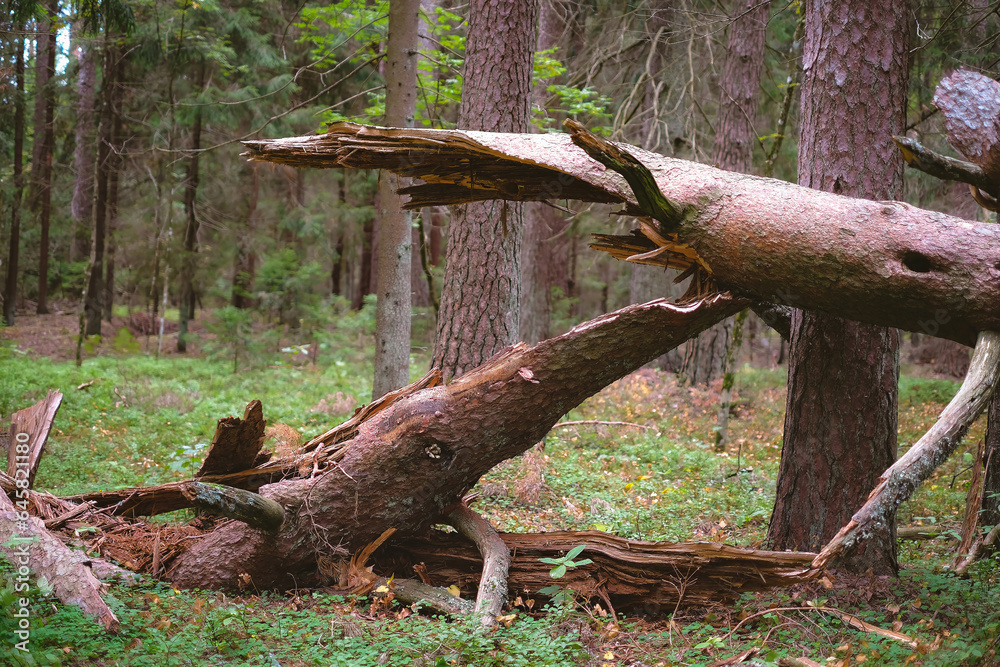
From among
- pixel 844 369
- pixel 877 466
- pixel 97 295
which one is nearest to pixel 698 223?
pixel 844 369

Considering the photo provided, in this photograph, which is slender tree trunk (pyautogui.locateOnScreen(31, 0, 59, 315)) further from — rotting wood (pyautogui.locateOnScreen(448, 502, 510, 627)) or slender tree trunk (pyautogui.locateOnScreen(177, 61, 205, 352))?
rotting wood (pyautogui.locateOnScreen(448, 502, 510, 627))

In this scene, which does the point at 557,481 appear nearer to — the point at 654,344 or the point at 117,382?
the point at 654,344

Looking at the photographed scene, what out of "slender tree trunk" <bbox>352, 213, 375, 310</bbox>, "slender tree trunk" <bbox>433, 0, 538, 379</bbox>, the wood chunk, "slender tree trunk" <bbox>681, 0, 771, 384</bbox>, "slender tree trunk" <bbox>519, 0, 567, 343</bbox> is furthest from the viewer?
"slender tree trunk" <bbox>352, 213, 375, 310</bbox>

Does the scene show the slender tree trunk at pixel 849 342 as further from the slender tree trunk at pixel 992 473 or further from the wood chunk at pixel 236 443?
the wood chunk at pixel 236 443

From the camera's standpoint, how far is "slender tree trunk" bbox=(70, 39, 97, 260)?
58.4ft

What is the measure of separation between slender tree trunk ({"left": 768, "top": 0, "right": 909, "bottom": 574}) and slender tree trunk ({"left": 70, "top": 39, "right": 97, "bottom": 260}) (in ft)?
57.8

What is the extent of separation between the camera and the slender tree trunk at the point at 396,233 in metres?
7.47

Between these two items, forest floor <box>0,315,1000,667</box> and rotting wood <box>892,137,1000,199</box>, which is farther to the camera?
rotting wood <box>892,137,1000,199</box>

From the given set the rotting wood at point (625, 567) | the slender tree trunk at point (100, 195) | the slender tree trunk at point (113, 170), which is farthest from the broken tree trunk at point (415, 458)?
the slender tree trunk at point (113, 170)

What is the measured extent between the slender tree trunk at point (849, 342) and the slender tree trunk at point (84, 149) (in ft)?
57.8

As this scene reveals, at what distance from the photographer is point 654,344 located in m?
4.23

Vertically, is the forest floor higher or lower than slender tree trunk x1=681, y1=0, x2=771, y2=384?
lower

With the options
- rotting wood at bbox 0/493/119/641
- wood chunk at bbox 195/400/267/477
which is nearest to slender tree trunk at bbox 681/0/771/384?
wood chunk at bbox 195/400/267/477

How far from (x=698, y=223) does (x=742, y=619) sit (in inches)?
95.2
